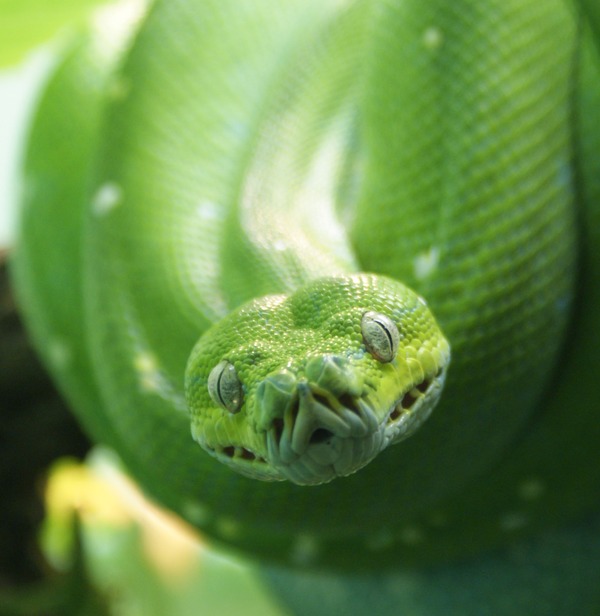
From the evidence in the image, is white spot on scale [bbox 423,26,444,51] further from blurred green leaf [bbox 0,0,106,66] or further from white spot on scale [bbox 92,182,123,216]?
blurred green leaf [bbox 0,0,106,66]

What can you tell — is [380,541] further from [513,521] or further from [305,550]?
[513,521]

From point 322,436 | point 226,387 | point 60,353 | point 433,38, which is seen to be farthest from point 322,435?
point 60,353

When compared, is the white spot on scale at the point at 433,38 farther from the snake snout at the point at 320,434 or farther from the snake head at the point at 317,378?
the snake snout at the point at 320,434

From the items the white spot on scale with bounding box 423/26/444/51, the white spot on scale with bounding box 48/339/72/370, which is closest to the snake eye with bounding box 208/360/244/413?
the white spot on scale with bounding box 423/26/444/51

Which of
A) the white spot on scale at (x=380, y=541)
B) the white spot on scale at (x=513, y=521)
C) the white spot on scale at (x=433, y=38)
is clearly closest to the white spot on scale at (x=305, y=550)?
the white spot on scale at (x=380, y=541)

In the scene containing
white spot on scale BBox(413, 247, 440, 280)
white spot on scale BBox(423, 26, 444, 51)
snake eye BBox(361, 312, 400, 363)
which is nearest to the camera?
snake eye BBox(361, 312, 400, 363)

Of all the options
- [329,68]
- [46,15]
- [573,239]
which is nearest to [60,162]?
[46,15]

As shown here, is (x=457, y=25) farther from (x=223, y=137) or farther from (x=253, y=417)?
(x=253, y=417)
